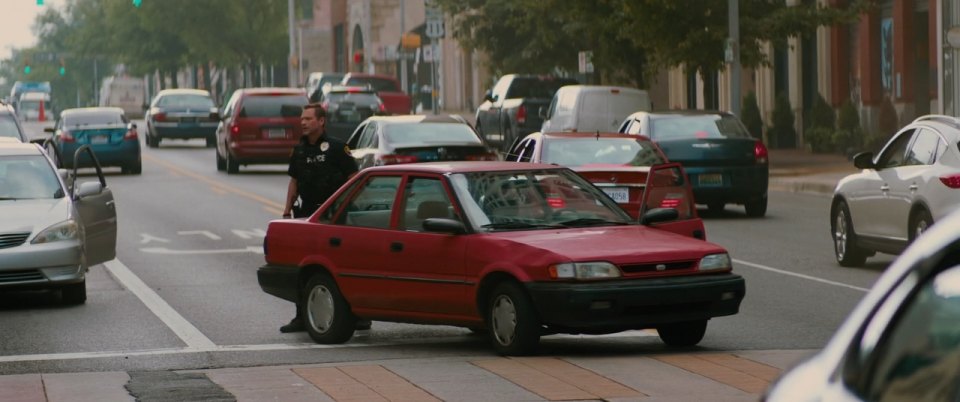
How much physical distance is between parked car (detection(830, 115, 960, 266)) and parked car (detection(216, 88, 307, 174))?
20.3 meters

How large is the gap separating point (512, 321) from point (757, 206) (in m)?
14.4

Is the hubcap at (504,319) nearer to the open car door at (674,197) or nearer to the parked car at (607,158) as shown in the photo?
the open car door at (674,197)

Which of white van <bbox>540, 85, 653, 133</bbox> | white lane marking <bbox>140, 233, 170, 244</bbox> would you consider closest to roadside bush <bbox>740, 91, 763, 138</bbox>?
white van <bbox>540, 85, 653, 133</bbox>

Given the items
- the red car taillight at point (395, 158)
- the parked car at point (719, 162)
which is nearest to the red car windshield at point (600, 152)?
the parked car at point (719, 162)

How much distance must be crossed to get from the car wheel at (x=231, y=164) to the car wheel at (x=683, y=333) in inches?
1053

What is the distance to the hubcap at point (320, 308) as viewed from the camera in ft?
40.1

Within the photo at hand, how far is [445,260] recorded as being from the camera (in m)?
11.4

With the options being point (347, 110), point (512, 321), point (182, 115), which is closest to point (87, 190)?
point (512, 321)

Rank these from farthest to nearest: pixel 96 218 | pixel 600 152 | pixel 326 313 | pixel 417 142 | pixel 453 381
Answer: pixel 417 142 < pixel 600 152 < pixel 96 218 < pixel 326 313 < pixel 453 381

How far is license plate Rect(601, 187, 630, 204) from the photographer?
19141 mm

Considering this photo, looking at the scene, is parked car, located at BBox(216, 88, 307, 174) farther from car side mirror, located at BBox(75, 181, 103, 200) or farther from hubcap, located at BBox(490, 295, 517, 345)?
hubcap, located at BBox(490, 295, 517, 345)

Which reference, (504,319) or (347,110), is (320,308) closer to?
(504,319)

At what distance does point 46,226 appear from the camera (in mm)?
15039

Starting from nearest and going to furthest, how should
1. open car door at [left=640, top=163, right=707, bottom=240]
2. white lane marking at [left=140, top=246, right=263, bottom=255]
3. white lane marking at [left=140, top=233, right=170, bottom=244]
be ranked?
open car door at [left=640, top=163, right=707, bottom=240]
white lane marking at [left=140, top=246, right=263, bottom=255]
white lane marking at [left=140, top=233, right=170, bottom=244]
